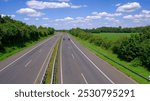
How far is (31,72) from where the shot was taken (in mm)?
30578

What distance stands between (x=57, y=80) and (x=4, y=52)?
28.5 m

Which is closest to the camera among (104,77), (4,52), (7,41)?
(104,77)

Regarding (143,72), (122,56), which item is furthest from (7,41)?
(143,72)

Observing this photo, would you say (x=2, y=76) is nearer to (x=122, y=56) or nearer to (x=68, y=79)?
(x=68, y=79)

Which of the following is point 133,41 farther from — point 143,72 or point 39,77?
point 39,77

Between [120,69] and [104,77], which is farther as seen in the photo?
[120,69]

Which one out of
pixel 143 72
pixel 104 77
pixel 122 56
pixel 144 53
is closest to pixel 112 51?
pixel 122 56

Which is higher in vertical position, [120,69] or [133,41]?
[133,41]

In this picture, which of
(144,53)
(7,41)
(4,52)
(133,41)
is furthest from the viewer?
(7,41)

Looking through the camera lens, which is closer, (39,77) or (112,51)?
(39,77)

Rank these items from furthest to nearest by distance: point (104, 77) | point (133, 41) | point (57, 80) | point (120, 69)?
point (133, 41) → point (120, 69) → point (104, 77) → point (57, 80)

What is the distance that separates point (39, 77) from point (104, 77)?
6.71 meters

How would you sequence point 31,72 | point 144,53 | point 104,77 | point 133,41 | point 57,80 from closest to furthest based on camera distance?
point 57,80, point 104,77, point 31,72, point 144,53, point 133,41

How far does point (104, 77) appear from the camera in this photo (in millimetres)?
28031
